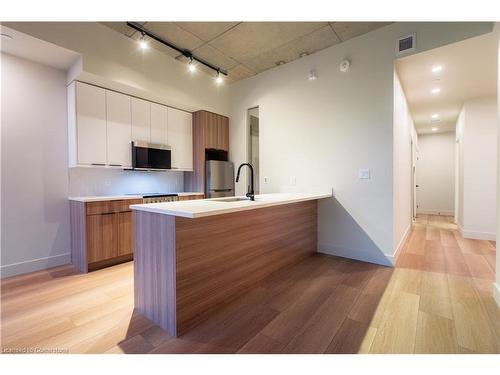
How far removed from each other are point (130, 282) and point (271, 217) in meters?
1.67

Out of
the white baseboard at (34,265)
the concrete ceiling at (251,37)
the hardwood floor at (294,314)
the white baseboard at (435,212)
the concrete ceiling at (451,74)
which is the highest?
the concrete ceiling at (251,37)

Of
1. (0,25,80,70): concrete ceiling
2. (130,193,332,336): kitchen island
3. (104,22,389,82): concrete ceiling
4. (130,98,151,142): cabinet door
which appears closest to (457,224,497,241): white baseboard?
(104,22,389,82): concrete ceiling

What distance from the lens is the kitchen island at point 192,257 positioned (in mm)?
1624

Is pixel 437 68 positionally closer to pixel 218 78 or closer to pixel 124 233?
pixel 218 78

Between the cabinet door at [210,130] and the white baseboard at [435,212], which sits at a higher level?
the cabinet door at [210,130]

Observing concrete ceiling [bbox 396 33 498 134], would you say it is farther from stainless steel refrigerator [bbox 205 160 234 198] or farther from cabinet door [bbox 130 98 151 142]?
cabinet door [bbox 130 98 151 142]

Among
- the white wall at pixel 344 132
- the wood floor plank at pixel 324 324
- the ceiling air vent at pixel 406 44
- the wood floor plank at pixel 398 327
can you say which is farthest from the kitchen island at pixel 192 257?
the ceiling air vent at pixel 406 44

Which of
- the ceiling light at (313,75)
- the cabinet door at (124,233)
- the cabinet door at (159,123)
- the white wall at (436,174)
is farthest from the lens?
the white wall at (436,174)

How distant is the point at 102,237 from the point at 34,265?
2.93 feet

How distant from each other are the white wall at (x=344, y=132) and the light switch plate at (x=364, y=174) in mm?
51

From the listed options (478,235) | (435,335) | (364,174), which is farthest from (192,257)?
(478,235)

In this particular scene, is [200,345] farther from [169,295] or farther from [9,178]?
[9,178]

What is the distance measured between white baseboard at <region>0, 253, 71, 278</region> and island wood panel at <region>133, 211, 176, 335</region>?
6.20 feet

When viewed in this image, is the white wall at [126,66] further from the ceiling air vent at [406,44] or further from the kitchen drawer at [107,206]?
the ceiling air vent at [406,44]
